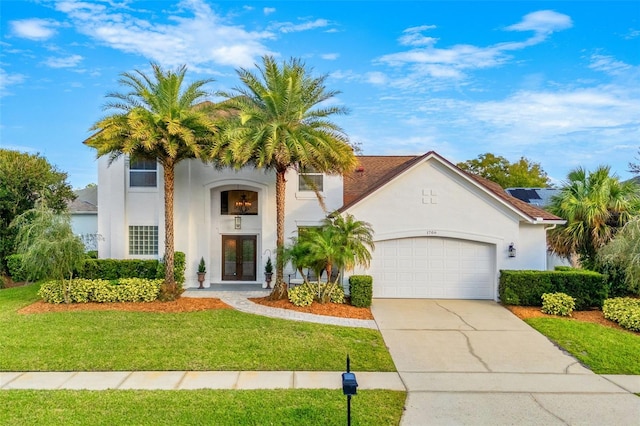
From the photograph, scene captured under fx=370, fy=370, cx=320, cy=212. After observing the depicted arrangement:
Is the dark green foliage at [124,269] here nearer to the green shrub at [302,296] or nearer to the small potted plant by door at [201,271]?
the small potted plant by door at [201,271]

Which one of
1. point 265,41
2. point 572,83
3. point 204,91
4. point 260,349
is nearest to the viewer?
point 260,349

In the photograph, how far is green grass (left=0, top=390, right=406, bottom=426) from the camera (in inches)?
211

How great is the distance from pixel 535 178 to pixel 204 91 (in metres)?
40.3

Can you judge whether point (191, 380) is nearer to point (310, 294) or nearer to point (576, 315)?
point (310, 294)

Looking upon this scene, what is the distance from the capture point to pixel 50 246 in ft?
38.7

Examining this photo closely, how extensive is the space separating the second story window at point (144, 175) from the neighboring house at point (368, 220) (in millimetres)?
44

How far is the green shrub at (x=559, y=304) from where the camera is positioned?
11.7 m

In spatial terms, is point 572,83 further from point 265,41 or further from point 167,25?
point 167,25

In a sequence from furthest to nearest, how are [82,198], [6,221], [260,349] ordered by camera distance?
[82,198] < [6,221] < [260,349]

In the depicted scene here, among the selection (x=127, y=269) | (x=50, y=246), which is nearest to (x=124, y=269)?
(x=127, y=269)

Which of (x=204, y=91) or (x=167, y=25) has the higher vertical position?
(x=167, y=25)

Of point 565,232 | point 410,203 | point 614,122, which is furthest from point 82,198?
point 614,122

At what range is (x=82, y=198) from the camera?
30.6 metres

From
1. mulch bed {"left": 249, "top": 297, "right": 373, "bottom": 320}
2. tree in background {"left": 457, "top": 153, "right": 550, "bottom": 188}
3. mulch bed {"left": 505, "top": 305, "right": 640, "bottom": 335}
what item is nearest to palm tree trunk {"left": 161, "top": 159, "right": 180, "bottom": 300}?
mulch bed {"left": 249, "top": 297, "right": 373, "bottom": 320}
